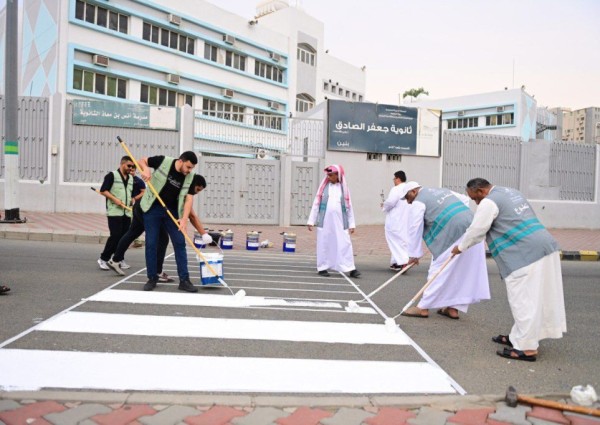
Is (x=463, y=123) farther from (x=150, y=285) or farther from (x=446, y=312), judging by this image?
(x=150, y=285)

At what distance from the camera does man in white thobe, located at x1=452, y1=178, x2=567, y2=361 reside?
5012 millimetres

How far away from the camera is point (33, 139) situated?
18625 mm

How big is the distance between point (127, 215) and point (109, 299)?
111 inches

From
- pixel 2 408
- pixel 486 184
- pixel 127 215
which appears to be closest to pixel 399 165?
pixel 127 215

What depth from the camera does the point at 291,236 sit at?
13.2 meters

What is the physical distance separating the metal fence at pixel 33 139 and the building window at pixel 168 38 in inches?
739

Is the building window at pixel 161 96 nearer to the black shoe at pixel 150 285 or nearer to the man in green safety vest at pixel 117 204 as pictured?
the man in green safety vest at pixel 117 204

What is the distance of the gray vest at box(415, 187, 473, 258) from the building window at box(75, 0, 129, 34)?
30203 millimetres

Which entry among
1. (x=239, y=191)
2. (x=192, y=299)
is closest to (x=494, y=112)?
(x=239, y=191)

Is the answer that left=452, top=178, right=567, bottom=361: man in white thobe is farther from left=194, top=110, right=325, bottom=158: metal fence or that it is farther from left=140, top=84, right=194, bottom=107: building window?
left=140, top=84, right=194, bottom=107: building window

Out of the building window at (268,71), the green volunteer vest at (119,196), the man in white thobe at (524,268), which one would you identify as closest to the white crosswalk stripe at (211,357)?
the man in white thobe at (524,268)

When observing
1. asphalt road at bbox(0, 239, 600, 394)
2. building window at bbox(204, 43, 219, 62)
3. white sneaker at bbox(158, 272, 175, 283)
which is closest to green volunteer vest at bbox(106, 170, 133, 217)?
asphalt road at bbox(0, 239, 600, 394)

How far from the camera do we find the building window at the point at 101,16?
31.4 meters

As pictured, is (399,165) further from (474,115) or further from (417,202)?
(474,115)
